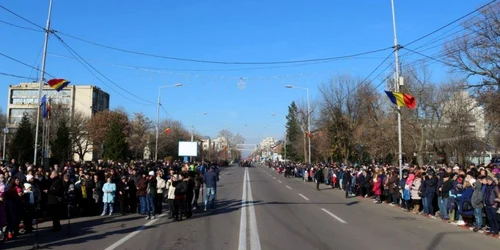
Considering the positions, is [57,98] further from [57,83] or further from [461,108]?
[461,108]

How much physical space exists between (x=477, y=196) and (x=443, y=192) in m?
2.52

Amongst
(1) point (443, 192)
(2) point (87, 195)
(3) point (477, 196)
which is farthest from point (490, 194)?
(2) point (87, 195)

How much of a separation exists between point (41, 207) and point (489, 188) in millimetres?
13088

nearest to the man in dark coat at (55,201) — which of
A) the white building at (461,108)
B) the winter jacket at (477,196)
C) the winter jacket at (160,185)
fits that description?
the winter jacket at (160,185)

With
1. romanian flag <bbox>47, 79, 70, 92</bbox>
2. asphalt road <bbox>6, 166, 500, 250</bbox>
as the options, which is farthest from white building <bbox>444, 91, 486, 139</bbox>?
romanian flag <bbox>47, 79, 70, 92</bbox>

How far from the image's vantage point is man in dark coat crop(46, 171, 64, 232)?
12.1m

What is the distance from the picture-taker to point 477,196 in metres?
12.8

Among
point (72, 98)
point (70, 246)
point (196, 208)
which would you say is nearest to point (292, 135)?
point (72, 98)

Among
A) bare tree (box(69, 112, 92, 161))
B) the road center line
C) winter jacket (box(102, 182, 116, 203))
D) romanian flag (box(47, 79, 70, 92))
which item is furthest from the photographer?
bare tree (box(69, 112, 92, 161))

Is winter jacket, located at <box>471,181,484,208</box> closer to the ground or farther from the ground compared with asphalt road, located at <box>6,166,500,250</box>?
farther from the ground

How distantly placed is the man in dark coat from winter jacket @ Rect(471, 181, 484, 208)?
462 inches

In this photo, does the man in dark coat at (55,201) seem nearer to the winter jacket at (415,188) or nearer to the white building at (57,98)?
the winter jacket at (415,188)

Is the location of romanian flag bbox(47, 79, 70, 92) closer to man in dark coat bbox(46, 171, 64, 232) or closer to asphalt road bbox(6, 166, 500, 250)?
asphalt road bbox(6, 166, 500, 250)

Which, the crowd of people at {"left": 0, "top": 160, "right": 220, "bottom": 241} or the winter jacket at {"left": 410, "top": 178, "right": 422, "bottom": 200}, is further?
the winter jacket at {"left": 410, "top": 178, "right": 422, "bottom": 200}
